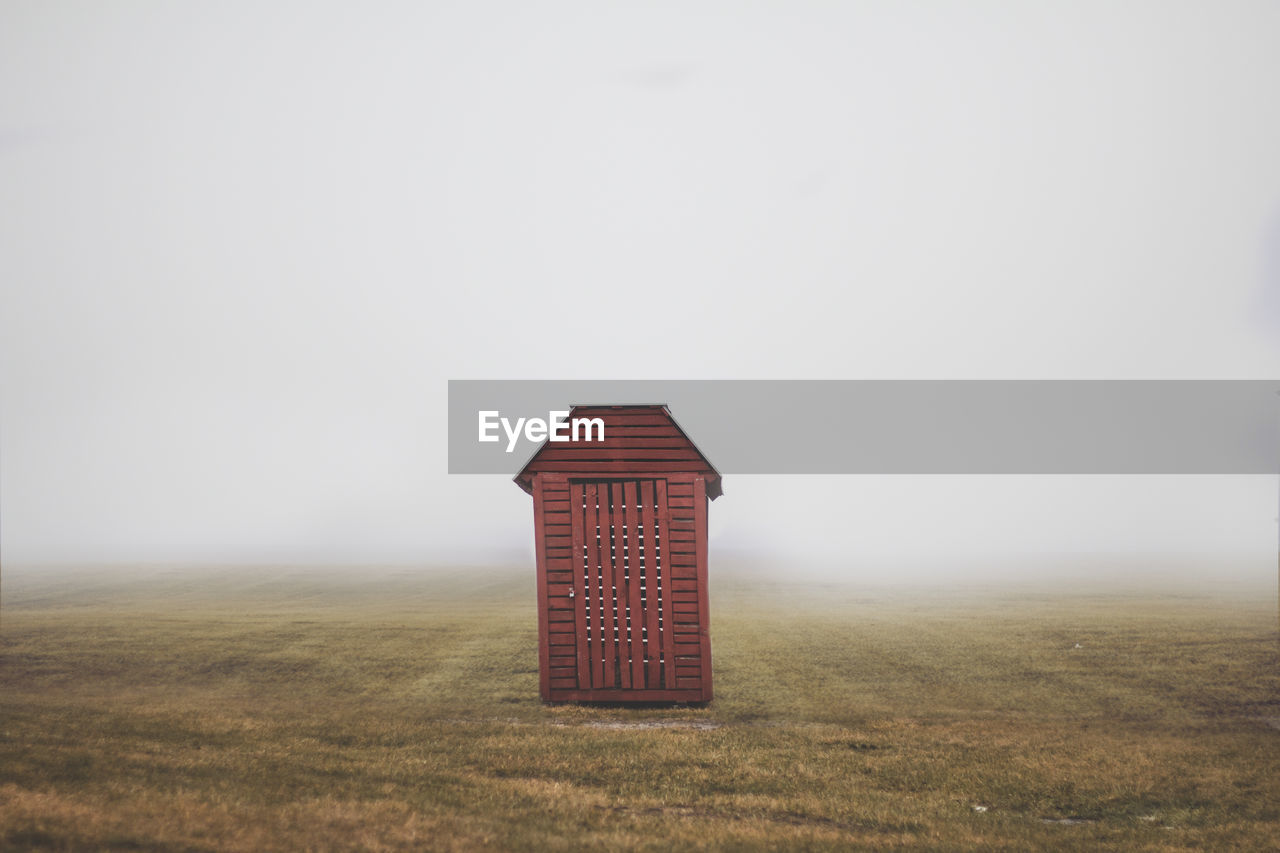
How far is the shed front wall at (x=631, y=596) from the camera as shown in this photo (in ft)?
68.9

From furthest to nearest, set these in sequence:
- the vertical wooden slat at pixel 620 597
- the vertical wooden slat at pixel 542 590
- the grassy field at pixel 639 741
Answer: the vertical wooden slat at pixel 542 590 < the vertical wooden slat at pixel 620 597 < the grassy field at pixel 639 741

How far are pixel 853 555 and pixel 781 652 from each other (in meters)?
114

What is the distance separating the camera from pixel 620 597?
2105 centimetres

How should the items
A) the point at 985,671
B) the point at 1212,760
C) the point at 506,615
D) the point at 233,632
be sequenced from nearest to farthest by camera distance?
the point at 1212,760
the point at 985,671
the point at 233,632
the point at 506,615

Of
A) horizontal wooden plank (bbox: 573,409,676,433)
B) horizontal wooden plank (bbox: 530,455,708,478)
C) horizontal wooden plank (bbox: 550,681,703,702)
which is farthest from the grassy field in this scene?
horizontal wooden plank (bbox: 573,409,676,433)

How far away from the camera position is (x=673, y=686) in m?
21.0

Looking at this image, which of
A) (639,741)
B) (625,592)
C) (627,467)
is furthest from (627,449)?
(639,741)

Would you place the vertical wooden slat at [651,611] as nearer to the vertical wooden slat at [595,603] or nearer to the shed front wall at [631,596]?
the shed front wall at [631,596]

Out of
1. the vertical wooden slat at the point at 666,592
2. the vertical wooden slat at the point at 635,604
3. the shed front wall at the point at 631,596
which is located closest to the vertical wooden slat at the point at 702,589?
the shed front wall at the point at 631,596

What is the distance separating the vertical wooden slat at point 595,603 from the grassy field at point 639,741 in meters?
1.05

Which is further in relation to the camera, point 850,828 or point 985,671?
point 985,671

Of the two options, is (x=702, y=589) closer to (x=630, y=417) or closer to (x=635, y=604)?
(x=635, y=604)

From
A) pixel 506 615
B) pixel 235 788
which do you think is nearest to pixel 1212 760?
pixel 235 788

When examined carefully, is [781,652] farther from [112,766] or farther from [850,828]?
[112,766]
